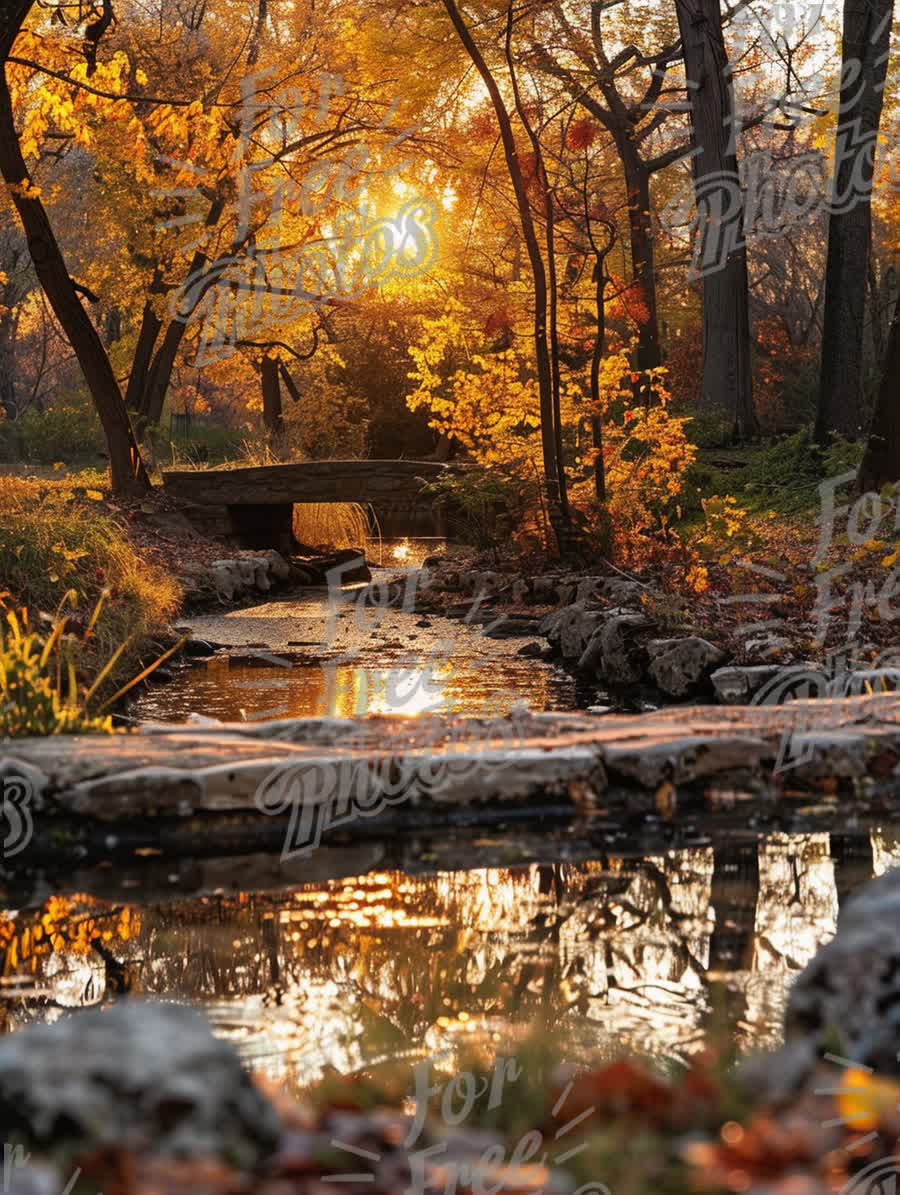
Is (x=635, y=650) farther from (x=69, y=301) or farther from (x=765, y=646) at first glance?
(x=69, y=301)

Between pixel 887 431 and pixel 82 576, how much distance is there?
6.87 meters

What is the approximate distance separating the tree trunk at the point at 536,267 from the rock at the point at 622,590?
1.24m

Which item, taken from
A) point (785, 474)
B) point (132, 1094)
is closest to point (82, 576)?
point (132, 1094)

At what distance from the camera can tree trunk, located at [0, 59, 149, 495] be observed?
1450 centimetres

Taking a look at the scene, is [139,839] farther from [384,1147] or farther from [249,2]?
[249,2]

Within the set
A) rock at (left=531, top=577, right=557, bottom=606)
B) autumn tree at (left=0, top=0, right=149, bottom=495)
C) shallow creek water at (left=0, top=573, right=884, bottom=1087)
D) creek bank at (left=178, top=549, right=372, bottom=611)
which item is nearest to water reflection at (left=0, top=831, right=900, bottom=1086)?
shallow creek water at (left=0, top=573, right=884, bottom=1087)

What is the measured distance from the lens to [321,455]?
24156mm

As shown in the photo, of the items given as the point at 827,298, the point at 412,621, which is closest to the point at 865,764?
the point at 412,621

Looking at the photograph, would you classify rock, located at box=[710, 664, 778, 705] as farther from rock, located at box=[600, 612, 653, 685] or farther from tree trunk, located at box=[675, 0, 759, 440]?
tree trunk, located at box=[675, 0, 759, 440]

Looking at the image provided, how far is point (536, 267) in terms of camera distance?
456 inches

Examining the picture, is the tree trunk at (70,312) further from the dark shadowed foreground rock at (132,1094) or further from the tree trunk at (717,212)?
the dark shadowed foreground rock at (132,1094)

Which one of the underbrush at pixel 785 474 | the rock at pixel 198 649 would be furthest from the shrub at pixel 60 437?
the rock at pixel 198 649

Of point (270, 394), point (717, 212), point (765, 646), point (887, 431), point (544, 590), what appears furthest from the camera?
point (270, 394)

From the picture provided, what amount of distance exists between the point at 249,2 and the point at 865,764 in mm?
19434
